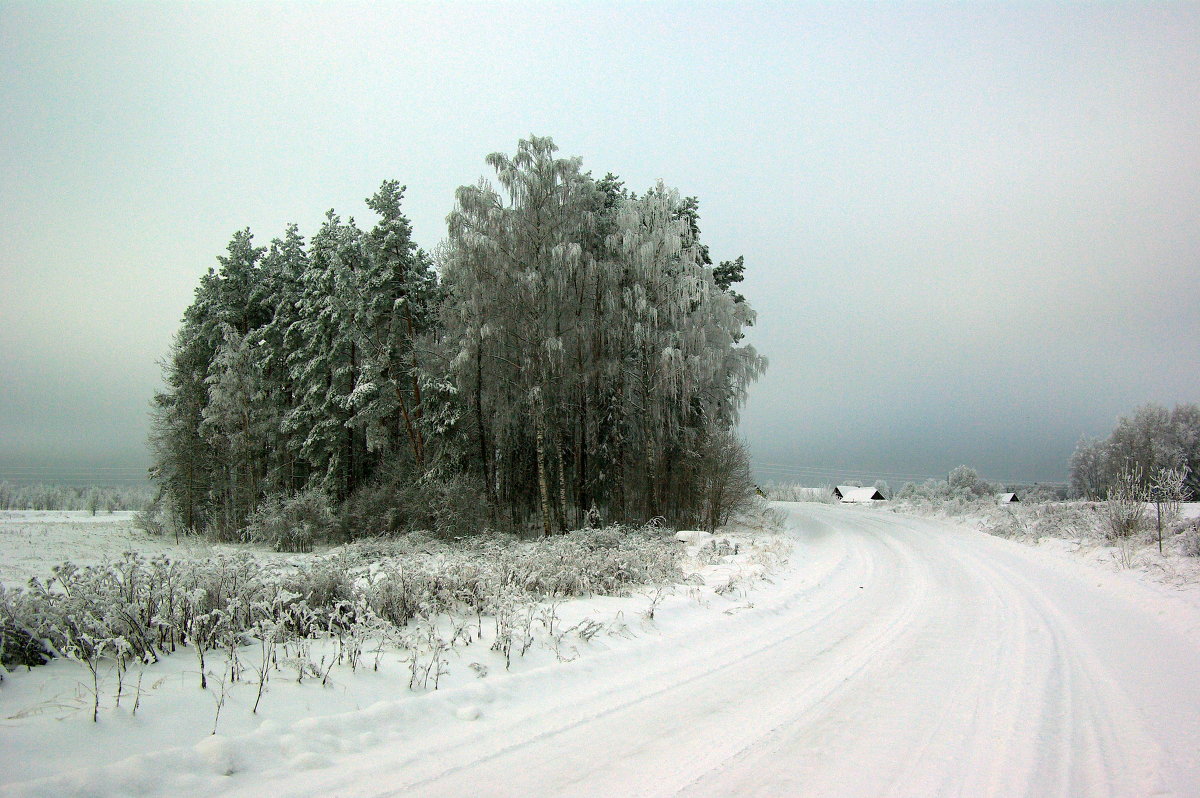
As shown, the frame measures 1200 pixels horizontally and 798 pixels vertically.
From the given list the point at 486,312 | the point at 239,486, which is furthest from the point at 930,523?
the point at 239,486

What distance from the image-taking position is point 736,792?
2.88 m

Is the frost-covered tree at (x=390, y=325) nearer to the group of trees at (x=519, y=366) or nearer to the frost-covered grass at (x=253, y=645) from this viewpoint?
the group of trees at (x=519, y=366)

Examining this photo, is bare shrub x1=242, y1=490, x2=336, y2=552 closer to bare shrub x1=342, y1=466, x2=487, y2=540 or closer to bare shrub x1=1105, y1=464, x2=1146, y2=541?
bare shrub x1=342, y1=466, x2=487, y2=540

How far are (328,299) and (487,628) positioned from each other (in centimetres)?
1869

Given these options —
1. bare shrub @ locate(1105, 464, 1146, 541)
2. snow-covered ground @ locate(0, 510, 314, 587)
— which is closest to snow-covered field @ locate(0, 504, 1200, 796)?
snow-covered ground @ locate(0, 510, 314, 587)

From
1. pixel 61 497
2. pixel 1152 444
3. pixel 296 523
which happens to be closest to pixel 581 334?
pixel 296 523

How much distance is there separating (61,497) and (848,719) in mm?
86926

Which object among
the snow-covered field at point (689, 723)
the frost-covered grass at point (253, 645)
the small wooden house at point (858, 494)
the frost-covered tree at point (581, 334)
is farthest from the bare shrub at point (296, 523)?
the small wooden house at point (858, 494)

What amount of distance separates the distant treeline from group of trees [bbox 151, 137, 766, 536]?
150 feet

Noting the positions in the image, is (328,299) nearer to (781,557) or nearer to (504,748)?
(781,557)

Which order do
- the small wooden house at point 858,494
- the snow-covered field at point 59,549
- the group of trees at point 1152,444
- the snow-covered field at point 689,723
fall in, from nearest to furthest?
the snow-covered field at point 689,723 → the snow-covered field at point 59,549 → the group of trees at point 1152,444 → the small wooden house at point 858,494

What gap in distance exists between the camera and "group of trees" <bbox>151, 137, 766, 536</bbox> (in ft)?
57.6

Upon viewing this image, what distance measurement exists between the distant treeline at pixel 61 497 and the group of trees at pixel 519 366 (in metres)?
45.8

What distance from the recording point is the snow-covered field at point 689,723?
2.90 metres
